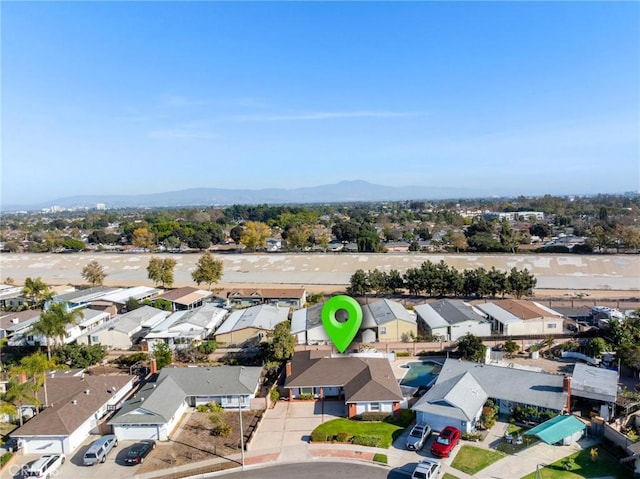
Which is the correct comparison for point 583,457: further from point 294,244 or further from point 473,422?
point 294,244

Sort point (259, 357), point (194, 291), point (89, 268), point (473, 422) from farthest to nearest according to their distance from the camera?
1. point (89, 268)
2. point (194, 291)
3. point (259, 357)
4. point (473, 422)

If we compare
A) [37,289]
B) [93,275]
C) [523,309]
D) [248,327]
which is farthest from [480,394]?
[93,275]

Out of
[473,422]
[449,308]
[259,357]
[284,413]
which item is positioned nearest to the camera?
[473,422]

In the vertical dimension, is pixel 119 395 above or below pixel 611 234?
below

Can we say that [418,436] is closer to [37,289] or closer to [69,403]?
[69,403]

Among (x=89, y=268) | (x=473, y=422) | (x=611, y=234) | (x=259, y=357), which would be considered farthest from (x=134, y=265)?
(x=611, y=234)

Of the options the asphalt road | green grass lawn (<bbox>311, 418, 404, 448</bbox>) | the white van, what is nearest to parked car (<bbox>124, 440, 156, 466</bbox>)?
the white van

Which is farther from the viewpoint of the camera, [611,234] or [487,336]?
[611,234]
